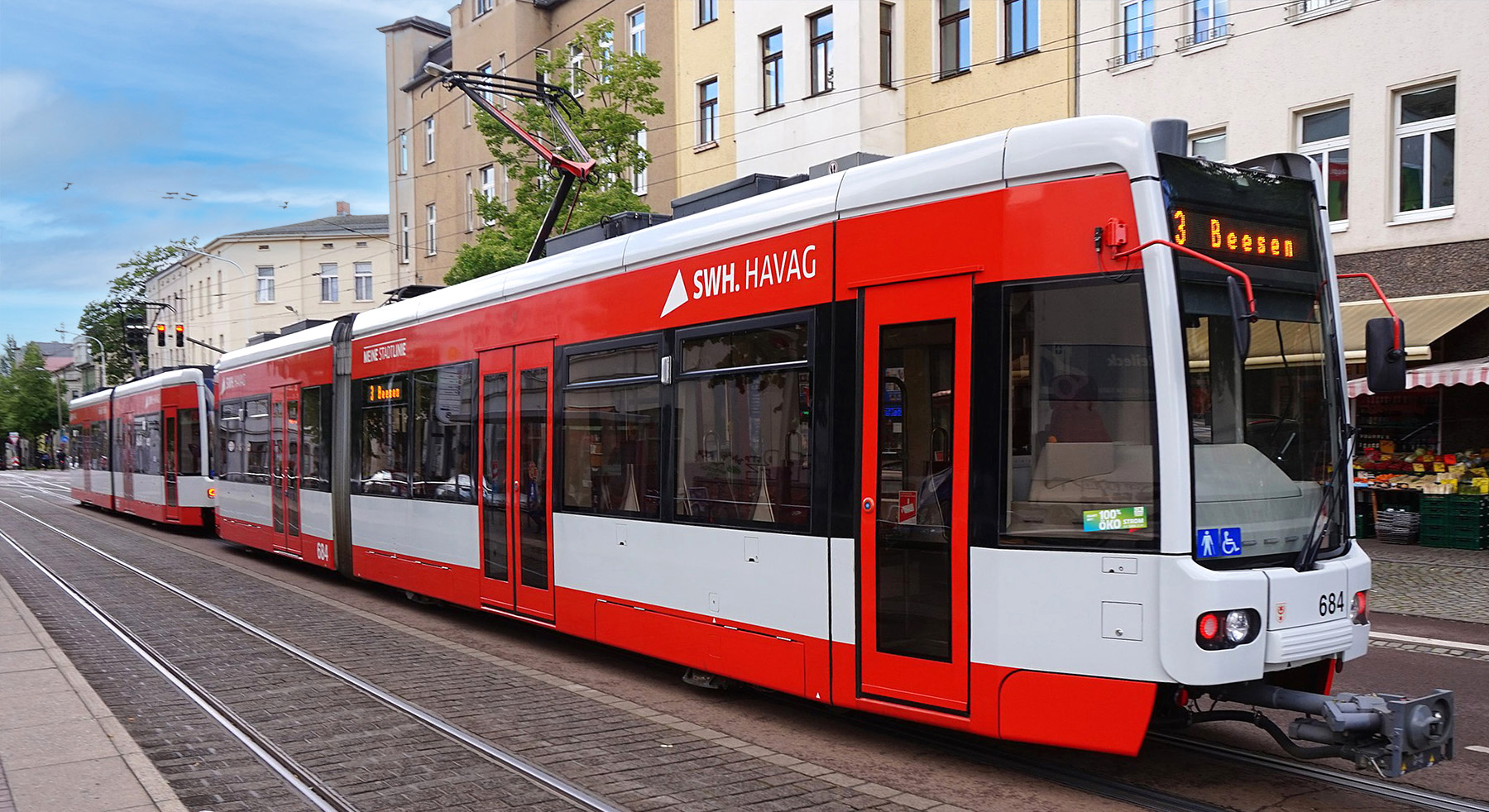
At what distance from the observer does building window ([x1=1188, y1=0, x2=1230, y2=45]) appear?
17109 mm

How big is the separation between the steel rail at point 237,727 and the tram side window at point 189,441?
10823 millimetres

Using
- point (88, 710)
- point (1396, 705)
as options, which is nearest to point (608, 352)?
point (88, 710)

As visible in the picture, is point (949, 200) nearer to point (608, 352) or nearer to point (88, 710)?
point (608, 352)

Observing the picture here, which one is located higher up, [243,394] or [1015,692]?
[243,394]

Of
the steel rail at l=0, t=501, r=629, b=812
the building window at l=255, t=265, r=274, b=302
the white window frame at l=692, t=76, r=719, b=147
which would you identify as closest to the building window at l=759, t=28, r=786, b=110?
the white window frame at l=692, t=76, r=719, b=147

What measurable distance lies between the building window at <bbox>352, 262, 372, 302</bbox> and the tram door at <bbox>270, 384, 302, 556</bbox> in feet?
145

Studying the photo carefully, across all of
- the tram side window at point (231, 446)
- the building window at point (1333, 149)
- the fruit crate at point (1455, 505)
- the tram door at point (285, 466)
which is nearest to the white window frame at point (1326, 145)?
the building window at point (1333, 149)

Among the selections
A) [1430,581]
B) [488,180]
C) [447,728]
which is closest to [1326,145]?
[1430,581]

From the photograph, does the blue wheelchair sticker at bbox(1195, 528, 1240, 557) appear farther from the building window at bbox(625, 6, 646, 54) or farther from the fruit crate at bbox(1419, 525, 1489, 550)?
the building window at bbox(625, 6, 646, 54)

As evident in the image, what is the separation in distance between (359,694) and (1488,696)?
7.34 m

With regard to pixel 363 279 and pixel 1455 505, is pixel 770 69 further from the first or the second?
pixel 363 279

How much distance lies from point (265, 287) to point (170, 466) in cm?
4040

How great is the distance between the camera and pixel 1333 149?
16234mm

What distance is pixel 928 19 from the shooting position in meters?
21.4
